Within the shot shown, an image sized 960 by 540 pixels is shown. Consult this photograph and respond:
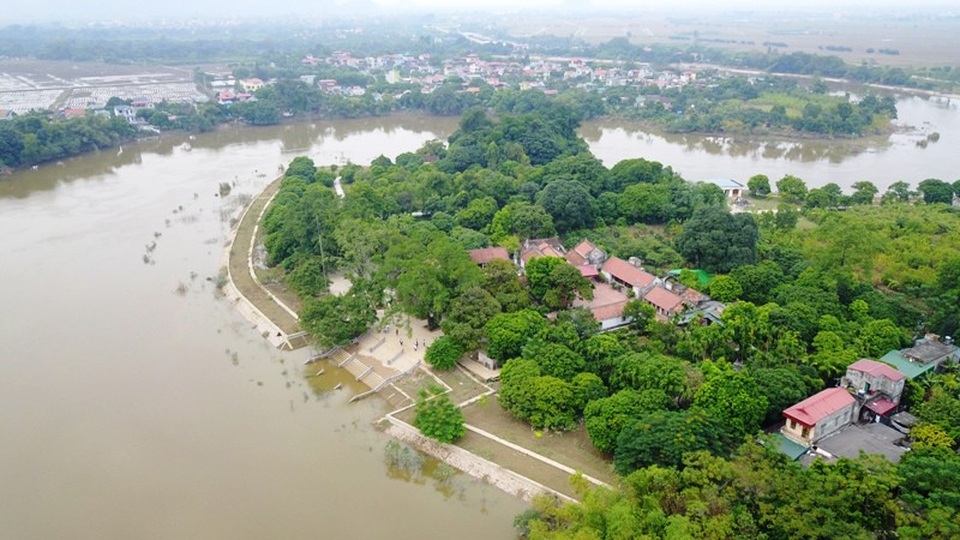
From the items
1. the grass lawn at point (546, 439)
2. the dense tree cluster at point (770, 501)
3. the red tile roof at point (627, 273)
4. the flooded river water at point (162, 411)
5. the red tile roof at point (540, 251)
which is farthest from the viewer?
the red tile roof at point (540, 251)

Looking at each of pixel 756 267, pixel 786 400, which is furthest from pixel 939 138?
pixel 786 400

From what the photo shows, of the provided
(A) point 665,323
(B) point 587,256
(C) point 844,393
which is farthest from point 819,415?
(B) point 587,256

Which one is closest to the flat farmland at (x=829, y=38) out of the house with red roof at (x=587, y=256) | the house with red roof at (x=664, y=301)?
the house with red roof at (x=587, y=256)

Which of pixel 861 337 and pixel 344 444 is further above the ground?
pixel 861 337

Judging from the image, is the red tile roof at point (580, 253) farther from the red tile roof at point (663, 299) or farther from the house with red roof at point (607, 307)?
the red tile roof at point (663, 299)

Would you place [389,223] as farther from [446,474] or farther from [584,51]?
[584,51]

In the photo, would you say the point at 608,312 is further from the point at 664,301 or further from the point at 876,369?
the point at 876,369
